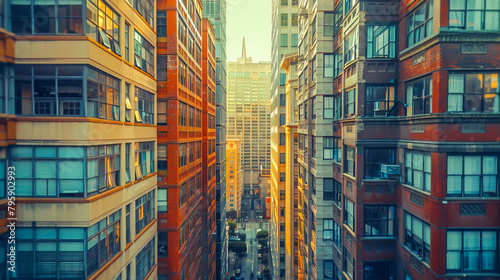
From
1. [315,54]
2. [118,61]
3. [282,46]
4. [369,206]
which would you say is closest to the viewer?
[118,61]

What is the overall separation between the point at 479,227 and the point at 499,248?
3.94ft

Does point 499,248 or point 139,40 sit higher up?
point 139,40

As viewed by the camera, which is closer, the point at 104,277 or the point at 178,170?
the point at 104,277

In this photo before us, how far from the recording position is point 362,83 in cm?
1734

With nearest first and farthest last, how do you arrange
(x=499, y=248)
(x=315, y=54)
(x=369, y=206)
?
(x=499, y=248) → (x=369, y=206) → (x=315, y=54)

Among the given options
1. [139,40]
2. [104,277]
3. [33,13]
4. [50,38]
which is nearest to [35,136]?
[50,38]

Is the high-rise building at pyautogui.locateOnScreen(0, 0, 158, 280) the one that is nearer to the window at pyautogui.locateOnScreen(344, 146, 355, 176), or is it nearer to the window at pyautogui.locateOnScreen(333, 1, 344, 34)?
the window at pyautogui.locateOnScreen(344, 146, 355, 176)

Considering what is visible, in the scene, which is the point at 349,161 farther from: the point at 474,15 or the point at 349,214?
the point at 474,15

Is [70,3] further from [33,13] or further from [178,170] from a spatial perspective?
[178,170]

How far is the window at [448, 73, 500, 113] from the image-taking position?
39.9 feet

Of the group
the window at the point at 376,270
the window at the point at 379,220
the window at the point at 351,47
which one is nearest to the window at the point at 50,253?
the window at the point at 379,220

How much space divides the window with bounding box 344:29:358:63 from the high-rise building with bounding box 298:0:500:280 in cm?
7

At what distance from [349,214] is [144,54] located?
1688cm

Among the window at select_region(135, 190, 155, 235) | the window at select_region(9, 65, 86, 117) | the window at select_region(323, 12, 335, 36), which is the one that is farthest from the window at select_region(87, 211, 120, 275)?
the window at select_region(323, 12, 335, 36)
